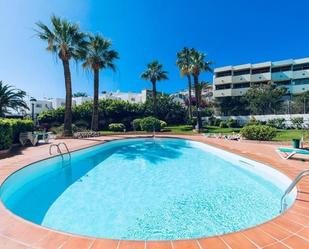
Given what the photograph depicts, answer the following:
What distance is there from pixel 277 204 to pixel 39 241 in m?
5.11

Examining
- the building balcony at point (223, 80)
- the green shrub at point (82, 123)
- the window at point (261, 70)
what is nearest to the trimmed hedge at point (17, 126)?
the green shrub at point (82, 123)

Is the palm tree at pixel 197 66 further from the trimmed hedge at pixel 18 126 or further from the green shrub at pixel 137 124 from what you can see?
the trimmed hedge at pixel 18 126

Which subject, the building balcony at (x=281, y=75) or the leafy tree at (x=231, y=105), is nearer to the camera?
the building balcony at (x=281, y=75)

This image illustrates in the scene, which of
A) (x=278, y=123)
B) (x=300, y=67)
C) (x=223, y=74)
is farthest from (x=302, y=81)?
(x=278, y=123)

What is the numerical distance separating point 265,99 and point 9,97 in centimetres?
3385

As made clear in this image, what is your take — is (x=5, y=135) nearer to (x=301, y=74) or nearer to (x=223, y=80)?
(x=223, y=80)

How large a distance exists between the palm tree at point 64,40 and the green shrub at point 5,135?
7237mm

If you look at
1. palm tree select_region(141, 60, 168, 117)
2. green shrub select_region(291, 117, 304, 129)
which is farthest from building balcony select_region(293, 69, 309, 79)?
palm tree select_region(141, 60, 168, 117)

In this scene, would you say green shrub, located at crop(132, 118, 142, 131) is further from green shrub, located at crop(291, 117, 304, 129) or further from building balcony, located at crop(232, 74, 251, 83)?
building balcony, located at crop(232, 74, 251, 83)

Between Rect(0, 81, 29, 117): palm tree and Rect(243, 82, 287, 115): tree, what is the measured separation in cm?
3202

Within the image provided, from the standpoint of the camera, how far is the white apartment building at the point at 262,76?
3828 centimetres

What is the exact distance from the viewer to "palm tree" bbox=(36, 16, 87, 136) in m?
17.3

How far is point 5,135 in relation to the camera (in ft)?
35.6

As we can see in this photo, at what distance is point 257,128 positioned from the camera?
15859mm
